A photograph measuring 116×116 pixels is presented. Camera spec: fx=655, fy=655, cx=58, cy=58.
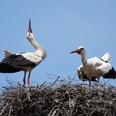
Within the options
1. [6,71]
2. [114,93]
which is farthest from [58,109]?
[6,71]

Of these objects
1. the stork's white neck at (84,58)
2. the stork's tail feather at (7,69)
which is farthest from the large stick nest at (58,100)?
the stork's white neck at (84,58)

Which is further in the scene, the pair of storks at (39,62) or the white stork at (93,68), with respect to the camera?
the white stork at (93,68)

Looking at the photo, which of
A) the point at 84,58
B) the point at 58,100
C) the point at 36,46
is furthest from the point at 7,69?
the point at 58,100

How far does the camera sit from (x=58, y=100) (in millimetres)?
11531

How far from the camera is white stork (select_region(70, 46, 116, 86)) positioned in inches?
574

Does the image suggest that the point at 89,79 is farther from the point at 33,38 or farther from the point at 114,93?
the point at 114,93

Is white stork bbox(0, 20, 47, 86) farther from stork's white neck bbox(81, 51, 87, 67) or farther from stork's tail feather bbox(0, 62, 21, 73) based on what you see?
stork's white neck bbox(81, 51, 87, 67)

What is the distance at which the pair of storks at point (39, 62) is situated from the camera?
14.0 meters

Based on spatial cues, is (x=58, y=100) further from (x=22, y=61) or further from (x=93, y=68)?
(x=93, y=68)

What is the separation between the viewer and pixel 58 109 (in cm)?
1135

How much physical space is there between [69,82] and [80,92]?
36cm

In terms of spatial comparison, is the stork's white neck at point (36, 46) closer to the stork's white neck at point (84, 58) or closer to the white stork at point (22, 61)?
the white stork at point (22, 61)

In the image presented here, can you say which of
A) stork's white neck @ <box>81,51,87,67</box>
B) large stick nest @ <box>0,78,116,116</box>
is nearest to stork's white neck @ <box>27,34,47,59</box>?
stork's white neck @ <box>81,51,87,67</box>

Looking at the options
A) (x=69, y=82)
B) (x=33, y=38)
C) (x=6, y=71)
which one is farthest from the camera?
(x=33, y=38)
